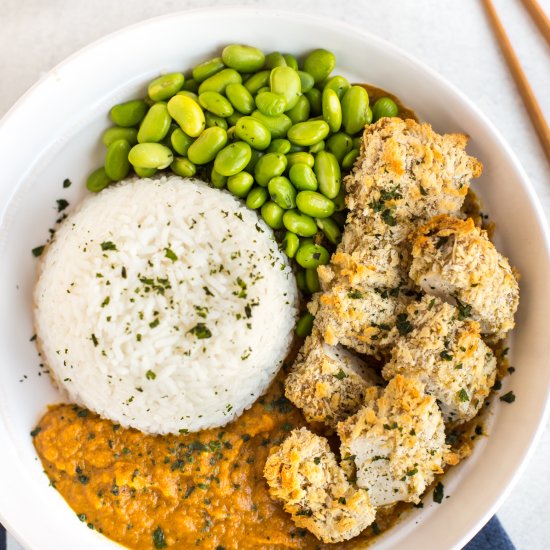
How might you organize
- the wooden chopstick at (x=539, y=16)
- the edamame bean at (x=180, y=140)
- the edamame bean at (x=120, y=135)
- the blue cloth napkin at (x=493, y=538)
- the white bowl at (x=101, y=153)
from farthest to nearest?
the wooden chopstick at (x=539, y=16) → the blue cloth napkin at (x=493, y=538) → the edamame bean at (x=120, y=135) → the edamame bean at (x=180, y=140) → the white bowl at (x=101, y=153)

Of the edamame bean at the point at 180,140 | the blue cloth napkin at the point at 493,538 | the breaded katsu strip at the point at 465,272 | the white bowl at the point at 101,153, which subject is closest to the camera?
the breaded katsu strip at the point at 465,272

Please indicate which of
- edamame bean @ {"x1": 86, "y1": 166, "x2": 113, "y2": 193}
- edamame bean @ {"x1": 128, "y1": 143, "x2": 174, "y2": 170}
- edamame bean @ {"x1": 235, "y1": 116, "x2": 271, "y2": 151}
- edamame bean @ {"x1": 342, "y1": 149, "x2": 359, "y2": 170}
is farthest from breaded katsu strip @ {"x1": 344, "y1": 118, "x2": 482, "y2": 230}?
edamame bean @ {"x1": 86, "y1": 166, "x2": 113, "y2": 193}

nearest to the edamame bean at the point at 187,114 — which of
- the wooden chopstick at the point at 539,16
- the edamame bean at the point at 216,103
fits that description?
the edamame bean at the point at 216,103

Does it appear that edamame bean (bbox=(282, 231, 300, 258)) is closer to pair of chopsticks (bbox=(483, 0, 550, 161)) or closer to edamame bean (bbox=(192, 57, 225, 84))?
edamame bean (bbox=(192, 57, 225, 84))

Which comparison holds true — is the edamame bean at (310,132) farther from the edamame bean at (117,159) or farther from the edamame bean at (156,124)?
the edamame bean at (117,159)

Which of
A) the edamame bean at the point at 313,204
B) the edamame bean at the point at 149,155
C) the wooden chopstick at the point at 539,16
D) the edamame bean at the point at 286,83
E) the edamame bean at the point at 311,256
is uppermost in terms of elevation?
the wooden chopstick at the point at 539,16

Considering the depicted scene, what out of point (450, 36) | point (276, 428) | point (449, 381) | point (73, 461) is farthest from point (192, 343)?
point (450, 36)
